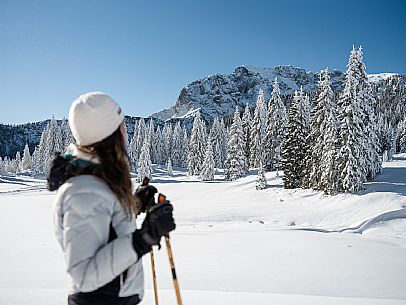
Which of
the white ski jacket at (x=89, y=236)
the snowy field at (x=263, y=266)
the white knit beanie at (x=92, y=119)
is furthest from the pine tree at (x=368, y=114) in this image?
the white ski jacket at (x=89, y=236)

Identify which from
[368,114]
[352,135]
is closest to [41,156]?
[352,135]

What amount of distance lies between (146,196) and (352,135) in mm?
25332

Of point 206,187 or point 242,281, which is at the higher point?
point 242,281

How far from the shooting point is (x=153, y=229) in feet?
6.38

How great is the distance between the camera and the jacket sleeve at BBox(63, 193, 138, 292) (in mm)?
1802

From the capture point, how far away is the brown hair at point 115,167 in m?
2.00

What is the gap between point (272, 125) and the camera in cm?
4747

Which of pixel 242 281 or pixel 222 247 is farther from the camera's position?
pixel 222 247

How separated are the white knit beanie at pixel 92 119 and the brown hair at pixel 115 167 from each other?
1.8 inches

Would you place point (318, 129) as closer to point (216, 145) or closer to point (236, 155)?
point (236, 155)

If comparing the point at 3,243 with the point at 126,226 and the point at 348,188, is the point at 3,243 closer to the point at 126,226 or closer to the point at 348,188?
the point at 126,226

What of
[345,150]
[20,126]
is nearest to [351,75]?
[345,150]

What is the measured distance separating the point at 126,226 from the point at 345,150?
2562cm

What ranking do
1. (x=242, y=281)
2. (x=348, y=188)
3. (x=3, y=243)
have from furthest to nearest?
(x=348, y=188)
(x=3, y=243)
(x=242, y=281)
